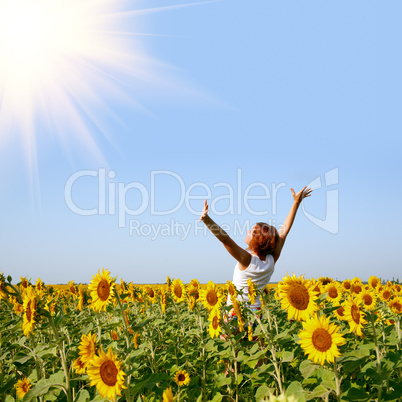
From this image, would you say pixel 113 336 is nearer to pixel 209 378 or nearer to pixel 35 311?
pixel 209 378

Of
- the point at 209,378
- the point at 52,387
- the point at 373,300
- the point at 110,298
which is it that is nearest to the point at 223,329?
the point at 209,378

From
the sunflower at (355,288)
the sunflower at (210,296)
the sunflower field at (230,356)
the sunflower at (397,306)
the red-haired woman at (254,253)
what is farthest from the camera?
the sunflower at (355,288)

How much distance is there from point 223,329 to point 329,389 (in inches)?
69.7

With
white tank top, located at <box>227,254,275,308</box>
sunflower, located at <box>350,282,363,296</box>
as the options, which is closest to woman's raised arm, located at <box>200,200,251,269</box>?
white tank top, located at <box>227,254,275,308</box>

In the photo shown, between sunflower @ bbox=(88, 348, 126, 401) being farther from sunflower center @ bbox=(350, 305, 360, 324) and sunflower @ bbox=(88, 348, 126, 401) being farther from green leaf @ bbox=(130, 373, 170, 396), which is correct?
sunflower center @ bbox=(350, 305, 360, 324)

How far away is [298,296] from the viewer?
322cm

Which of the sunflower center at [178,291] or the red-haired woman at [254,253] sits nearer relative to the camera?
the red-haired woman at [254,253]

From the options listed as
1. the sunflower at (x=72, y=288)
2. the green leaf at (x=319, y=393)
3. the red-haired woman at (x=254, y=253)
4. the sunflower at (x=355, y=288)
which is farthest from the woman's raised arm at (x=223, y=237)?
the sunflower at (x=72, y=288)

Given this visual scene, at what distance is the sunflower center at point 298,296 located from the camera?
3199mm

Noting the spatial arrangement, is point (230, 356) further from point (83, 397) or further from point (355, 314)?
point (83, 397)

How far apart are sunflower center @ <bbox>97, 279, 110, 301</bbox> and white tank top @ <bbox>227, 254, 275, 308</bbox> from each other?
1.99m

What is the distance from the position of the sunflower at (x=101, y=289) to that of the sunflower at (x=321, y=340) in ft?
5.94

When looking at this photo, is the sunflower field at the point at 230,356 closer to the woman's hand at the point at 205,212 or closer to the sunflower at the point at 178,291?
the sunflower at the point at 178,291

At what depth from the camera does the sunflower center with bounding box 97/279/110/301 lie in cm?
336
